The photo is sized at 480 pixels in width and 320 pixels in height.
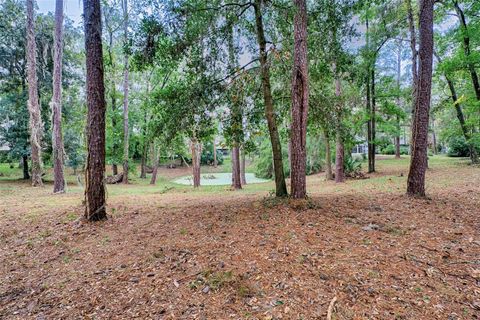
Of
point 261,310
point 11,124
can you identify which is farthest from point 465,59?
point 11,124

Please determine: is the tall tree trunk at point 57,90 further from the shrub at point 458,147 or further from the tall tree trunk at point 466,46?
the shrub at point 458,147

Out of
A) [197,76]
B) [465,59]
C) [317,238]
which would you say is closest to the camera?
[317,238]

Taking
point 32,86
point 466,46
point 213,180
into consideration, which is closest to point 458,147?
point 466,46

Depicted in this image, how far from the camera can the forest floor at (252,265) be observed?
90.7 inches

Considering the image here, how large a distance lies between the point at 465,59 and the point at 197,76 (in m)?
9.40

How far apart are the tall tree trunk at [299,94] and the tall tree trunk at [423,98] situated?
8.07 ft

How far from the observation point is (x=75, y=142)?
51.2ft

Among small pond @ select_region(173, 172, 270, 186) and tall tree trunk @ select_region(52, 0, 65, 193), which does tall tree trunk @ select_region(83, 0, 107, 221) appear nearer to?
tall tree trunk @ select_region(52, 0, 65, 193)

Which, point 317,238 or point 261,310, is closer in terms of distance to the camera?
point 261,310

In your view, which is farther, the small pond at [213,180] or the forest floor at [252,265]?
the small pond at [213,180]

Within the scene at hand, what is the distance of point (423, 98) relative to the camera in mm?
5352

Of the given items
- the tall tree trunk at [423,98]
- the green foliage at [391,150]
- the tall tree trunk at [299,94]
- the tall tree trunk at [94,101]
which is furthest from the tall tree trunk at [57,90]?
the green foliage at [391,150]

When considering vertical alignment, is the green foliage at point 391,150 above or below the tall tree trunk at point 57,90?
below

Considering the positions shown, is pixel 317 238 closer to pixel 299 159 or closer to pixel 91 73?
pixel 299 159
